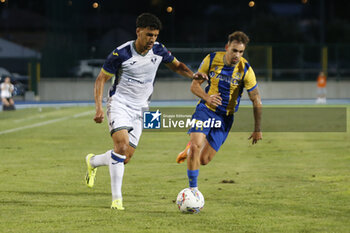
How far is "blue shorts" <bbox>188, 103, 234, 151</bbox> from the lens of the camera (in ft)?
29.8

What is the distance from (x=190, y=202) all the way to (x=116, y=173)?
37.4 inches

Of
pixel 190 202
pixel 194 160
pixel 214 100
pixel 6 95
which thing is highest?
pixel 214 100

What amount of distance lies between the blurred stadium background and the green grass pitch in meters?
25.3

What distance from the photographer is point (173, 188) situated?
1045cm

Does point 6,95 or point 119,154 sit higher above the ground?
point 119,154

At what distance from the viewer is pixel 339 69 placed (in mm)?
46031

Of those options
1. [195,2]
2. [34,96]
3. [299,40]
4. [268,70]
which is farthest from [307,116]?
[299,40]

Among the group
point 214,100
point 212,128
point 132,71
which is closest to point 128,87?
point 132,71

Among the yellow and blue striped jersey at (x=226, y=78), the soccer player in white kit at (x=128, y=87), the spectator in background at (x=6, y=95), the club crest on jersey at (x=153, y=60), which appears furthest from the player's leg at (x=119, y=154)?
the spectator in background at (x=6, y=95)

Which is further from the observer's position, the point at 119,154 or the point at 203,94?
the point at 203,94

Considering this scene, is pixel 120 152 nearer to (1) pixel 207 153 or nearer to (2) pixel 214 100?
(2) pixel 214 100

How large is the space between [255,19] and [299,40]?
613 centimetres

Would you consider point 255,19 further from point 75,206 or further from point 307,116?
point 75,206

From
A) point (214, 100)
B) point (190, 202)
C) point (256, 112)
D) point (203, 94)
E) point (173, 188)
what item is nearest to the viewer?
point (190, 202)
